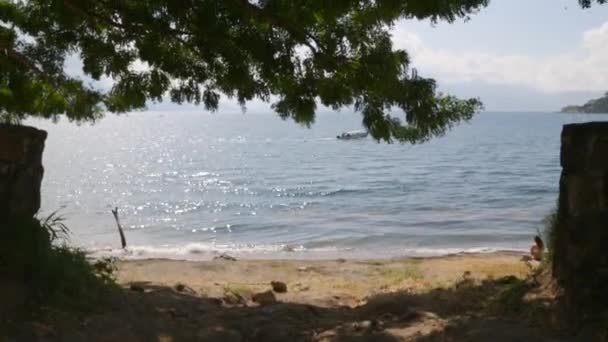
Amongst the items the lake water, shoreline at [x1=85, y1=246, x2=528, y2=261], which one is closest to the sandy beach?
the lake water

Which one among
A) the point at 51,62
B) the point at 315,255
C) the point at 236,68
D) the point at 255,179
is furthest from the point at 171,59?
the point at 255,179

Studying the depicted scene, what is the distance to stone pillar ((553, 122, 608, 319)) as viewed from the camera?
496 cm

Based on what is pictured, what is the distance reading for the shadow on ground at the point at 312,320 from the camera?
5188 millimetres

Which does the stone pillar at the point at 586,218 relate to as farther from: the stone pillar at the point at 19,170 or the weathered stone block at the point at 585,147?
the stone pillar at the point at 19,170

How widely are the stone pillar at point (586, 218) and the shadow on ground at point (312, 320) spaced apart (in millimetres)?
290

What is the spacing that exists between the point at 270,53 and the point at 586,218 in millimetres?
3384

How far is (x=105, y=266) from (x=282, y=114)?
2.40 meters

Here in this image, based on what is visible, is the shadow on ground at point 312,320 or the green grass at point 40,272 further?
the green grass at point 40,272

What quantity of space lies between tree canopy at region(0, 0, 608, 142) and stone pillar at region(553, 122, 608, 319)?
1.63 meters

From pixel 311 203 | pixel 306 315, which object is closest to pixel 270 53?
pixel 306 315

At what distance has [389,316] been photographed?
20.5ft

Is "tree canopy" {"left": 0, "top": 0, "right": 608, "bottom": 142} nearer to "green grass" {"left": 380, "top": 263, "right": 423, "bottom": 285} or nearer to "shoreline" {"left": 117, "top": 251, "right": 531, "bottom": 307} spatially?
"shoreline" {"left": 117, "top": 251, "right": 531, "bottom": 307}

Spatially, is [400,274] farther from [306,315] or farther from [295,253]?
[295,253]

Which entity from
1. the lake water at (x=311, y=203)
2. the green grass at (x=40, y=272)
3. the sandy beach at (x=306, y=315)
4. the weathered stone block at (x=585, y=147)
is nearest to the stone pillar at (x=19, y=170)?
the green grass at (x=40, y=272)
